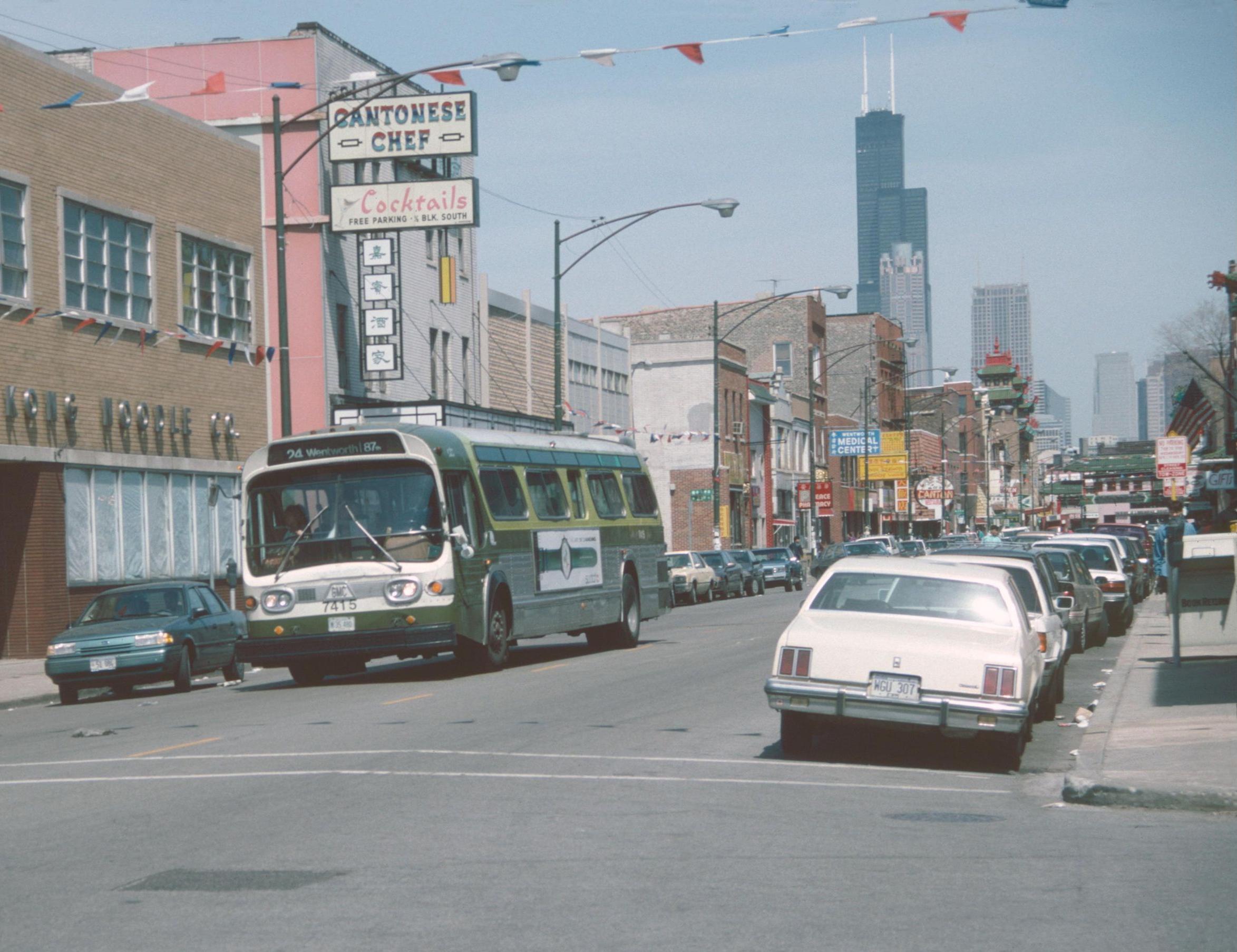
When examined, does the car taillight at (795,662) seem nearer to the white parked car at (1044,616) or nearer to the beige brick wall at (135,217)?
the white parked car at (1044,616)

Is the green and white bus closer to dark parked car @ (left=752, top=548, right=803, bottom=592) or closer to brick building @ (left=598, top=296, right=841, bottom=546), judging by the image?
dark parked car @ (left=752, top=548, right=803, bottom=592)

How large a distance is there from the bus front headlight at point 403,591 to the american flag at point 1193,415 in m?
54.8

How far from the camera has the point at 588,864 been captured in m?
8.76

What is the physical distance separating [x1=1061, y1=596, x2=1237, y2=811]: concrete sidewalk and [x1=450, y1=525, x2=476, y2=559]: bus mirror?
7.52 meters

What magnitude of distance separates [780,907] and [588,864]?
1.36 meters

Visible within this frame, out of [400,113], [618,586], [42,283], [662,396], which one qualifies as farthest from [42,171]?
[662,396]

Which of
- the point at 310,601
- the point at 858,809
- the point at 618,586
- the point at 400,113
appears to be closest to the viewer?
the point at 858,809

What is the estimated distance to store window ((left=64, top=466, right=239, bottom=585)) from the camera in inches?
1222

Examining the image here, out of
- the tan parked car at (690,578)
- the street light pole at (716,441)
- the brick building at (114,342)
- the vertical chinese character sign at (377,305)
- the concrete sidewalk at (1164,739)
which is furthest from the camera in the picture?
the street light pole at (716,441)

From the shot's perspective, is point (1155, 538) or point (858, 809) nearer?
point (858, 809)

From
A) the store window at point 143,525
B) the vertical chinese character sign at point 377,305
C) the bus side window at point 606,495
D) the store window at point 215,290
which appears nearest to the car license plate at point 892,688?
the bus side window at point 606,495

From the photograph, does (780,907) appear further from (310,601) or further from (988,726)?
(310,601)

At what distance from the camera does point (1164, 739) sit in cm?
1388

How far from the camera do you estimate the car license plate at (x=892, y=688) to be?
12.5 metres
